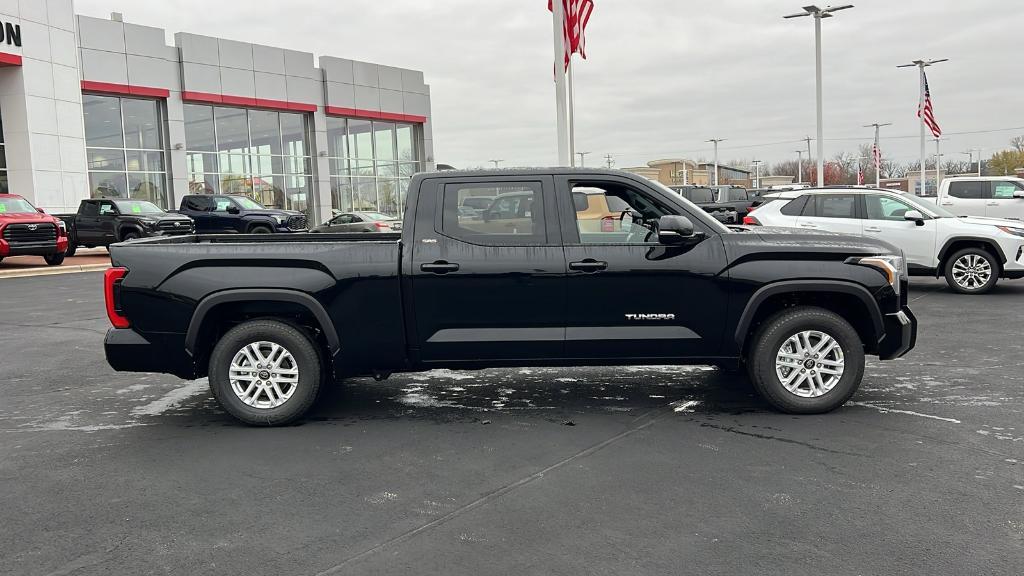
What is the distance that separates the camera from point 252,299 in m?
5.97

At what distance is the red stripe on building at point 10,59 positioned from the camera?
27797mm

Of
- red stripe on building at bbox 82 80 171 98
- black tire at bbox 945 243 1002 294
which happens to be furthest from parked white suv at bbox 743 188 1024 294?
red stripe on building at bbox 82 80 171 98

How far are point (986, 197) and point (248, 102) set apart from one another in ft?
103

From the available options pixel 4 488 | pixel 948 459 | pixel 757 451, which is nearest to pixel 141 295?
pixel 4 488

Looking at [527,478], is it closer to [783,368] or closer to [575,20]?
[783,368]

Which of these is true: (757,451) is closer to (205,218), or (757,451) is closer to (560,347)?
(560,347)

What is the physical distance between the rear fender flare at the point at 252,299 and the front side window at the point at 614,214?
2.01 m

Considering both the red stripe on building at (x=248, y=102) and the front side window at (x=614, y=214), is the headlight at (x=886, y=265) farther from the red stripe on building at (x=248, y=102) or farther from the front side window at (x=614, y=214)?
the red stripe on building at (x=248, y=102)

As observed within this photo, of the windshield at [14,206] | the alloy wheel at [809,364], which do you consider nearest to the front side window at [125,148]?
the windshield at [14,206]

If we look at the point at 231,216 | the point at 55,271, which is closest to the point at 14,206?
the point at 55,271

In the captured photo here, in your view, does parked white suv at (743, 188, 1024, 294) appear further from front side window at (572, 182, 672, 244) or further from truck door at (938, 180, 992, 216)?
front side window at (572, 182, 672, 244)

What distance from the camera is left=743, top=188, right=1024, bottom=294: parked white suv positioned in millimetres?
12859

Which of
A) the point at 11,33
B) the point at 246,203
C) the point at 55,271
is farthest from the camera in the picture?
the point at 246,203

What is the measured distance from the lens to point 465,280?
19.8ft
